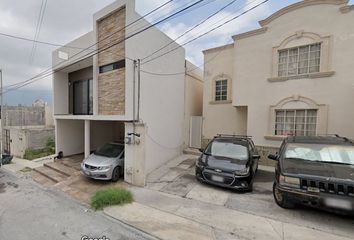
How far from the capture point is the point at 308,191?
4203 mm

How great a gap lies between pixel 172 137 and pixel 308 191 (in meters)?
6.79

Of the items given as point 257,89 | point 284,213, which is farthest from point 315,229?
point 257,89

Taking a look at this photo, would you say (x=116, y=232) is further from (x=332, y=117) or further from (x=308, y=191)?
(x=332, y=117)

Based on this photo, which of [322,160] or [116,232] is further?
[322,160]

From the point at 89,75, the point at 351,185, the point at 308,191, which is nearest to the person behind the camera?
the point at 351,185

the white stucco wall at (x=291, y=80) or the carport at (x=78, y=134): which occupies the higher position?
the white stucco wall at (x=291, y=80)

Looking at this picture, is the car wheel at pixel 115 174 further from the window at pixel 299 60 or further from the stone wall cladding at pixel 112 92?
the window at pixel 299 60

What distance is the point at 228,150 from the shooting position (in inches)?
276

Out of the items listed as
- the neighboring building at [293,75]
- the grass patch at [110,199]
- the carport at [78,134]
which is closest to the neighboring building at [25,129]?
the carport at [78,134]

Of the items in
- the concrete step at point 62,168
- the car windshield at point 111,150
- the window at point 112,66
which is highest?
the window at point 112,66

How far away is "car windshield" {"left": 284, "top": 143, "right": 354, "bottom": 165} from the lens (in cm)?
481

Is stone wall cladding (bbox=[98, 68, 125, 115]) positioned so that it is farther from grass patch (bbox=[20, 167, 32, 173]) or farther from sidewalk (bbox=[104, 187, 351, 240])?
grass patch (bbox=[20, 167, 32, 173])

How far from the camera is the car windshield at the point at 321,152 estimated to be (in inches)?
189

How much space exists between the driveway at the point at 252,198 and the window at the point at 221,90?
14.4 feet
